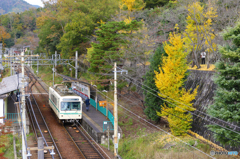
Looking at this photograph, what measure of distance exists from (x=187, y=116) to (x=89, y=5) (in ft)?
102

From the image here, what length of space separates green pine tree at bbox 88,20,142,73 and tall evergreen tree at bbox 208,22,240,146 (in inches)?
538

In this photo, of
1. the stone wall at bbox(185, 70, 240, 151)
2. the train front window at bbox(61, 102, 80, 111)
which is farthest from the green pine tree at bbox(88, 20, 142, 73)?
the stone wall at bbox(185, 70, 240, 151)

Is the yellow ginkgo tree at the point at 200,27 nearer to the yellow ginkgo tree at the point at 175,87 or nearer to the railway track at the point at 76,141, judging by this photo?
the yellow ginkgo tree at the point at 175,87

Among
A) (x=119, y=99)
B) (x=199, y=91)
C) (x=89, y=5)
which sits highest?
(x=89, y=5)

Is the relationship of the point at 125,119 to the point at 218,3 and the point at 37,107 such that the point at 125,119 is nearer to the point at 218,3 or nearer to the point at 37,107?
the point at 37,107

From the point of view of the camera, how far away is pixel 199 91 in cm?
2069

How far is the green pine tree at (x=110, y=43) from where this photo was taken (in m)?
26.2

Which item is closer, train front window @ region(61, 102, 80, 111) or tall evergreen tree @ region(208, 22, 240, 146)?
tall evergreen tree @ region(208, 22, 240, 146)

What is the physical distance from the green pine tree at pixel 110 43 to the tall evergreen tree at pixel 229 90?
13674 millimetres

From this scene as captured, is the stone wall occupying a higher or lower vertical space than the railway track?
higher

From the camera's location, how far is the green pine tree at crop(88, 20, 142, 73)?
2625 cm

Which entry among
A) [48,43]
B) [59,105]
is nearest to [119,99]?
[59,105]

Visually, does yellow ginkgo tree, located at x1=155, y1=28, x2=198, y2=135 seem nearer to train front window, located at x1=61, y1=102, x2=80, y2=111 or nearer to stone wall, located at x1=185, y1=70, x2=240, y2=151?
stone wall, located at x1=185, y1=70, x2=240, y2=151

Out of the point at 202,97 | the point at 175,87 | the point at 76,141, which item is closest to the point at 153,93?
the point at 175,87
